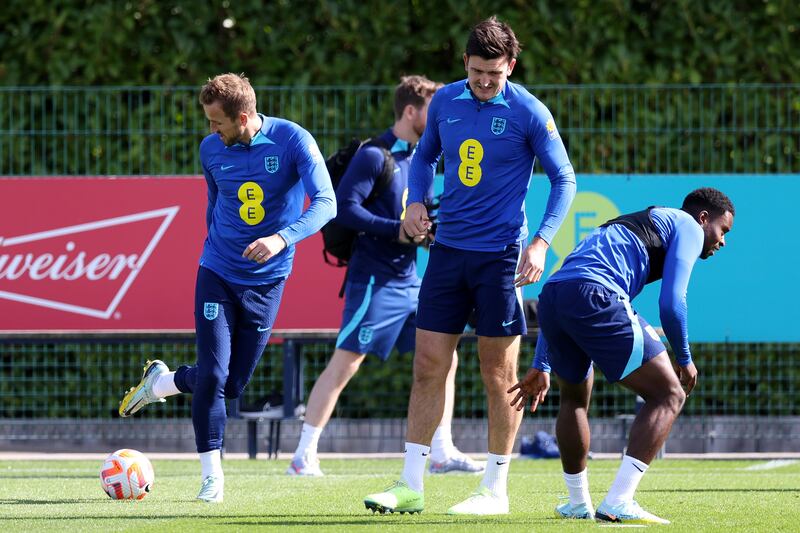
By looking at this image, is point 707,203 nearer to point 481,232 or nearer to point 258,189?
point 481,232

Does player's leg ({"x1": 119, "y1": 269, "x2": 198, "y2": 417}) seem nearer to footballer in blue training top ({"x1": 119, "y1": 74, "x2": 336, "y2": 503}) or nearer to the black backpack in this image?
footballer in blue training top ({"x1": 119, "y1": 74, "x2": 336, "y2": 503})

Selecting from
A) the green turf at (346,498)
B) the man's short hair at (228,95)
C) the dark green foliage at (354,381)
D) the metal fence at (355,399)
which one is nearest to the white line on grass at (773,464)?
the green turf at (346,498)

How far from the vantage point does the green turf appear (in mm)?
6070

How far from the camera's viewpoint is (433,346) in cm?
651

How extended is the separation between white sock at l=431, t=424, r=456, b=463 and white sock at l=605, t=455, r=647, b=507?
3.19 m

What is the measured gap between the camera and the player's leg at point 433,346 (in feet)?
21.2

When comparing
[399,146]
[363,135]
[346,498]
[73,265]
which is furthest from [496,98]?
[73,265]

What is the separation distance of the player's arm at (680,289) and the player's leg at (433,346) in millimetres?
973

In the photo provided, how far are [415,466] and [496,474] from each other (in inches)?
15.5

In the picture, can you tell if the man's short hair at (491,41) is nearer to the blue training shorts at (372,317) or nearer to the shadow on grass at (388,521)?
the shadow on grass at (388,521)

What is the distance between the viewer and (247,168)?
7.16 metres

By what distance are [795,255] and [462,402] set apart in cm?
275

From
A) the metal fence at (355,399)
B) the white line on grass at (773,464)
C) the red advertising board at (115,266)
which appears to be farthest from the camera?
the metal fence at (355,399)

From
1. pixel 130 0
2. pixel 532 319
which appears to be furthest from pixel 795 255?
pixel 130 0
